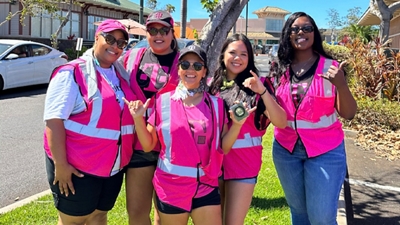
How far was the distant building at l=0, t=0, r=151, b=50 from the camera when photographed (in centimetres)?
2273

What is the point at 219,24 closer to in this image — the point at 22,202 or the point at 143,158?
the point at 143,158

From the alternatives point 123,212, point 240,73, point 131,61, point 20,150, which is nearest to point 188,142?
Result: point 240,73

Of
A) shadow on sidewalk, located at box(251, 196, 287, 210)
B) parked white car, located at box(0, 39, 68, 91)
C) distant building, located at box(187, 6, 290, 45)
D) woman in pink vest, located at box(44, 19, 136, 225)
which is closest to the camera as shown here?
woman in pink vest, located at box(44, 19, 136, 225)

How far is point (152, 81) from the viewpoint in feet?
9.75

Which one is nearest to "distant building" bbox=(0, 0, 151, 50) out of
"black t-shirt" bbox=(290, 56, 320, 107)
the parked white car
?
the parked white car

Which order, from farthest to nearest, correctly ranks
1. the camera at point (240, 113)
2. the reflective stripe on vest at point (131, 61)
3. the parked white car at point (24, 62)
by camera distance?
1. the parked white car at point (24, 62)
2. the reflective stripe on vest at point (131, 61)
3. the camera at point (240, 113)

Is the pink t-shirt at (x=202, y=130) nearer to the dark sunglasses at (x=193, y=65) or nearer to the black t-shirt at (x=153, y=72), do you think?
the dark sunglasses at (x=193, y=65)

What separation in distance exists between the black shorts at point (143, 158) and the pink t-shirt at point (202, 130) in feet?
1.66

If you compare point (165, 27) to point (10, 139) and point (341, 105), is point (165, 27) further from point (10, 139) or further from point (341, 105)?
point (10, 139)

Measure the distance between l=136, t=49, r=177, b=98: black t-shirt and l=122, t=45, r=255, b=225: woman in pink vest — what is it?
30cm

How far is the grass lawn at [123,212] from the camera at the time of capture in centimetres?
394

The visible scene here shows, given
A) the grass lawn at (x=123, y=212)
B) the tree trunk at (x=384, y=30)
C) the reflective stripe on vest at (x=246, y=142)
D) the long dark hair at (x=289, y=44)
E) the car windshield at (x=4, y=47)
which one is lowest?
the grass lawn at (x=123, y=212)

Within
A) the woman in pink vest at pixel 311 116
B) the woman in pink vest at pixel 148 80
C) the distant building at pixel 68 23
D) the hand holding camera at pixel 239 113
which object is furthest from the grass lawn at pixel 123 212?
the distant building at pixel 68 23

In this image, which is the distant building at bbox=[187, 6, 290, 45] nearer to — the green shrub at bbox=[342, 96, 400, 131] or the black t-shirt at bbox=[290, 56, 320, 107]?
the green shrub at bbox=[342, 96, 400, 131]
